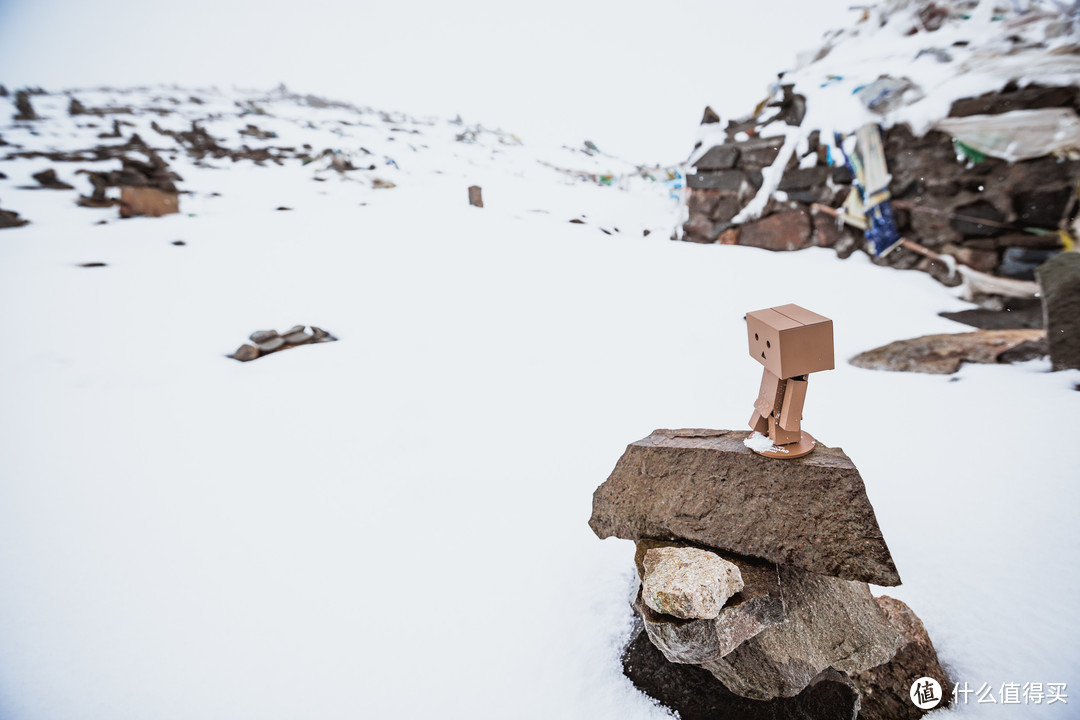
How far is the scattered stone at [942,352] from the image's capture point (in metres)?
3.02

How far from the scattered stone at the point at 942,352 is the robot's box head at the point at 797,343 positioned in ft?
8.35

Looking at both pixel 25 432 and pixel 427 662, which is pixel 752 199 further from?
pixel 25 432

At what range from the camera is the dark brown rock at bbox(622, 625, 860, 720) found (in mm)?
1372

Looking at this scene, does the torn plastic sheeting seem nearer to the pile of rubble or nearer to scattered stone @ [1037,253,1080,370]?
the pile of rubble

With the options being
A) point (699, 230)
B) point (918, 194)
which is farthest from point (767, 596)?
point (699, 230)

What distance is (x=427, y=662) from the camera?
56.8 inches

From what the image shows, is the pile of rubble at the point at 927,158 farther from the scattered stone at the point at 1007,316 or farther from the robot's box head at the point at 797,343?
the robot's box head at the point at 797,343

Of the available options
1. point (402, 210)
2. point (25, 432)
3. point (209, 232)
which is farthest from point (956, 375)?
point (209, 232)

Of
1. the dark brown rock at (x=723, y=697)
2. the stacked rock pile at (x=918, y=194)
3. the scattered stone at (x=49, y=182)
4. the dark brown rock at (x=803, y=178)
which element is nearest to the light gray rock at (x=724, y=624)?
the dark brown rock at (x=723, y=697)

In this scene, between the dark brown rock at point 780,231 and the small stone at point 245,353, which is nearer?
the small stone at point 245,353

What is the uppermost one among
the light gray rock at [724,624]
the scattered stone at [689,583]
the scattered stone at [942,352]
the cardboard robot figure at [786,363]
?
the cardboard robot figure at [786,363]

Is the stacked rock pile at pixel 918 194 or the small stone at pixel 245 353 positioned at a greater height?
the stacked rock pile at pixel 918 194

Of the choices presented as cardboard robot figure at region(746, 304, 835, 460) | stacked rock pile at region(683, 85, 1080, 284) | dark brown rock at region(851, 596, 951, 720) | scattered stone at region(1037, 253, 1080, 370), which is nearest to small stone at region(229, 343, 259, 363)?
cardboard robot figure at region(746, 304, 835, 460)

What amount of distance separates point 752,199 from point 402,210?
219 inches
